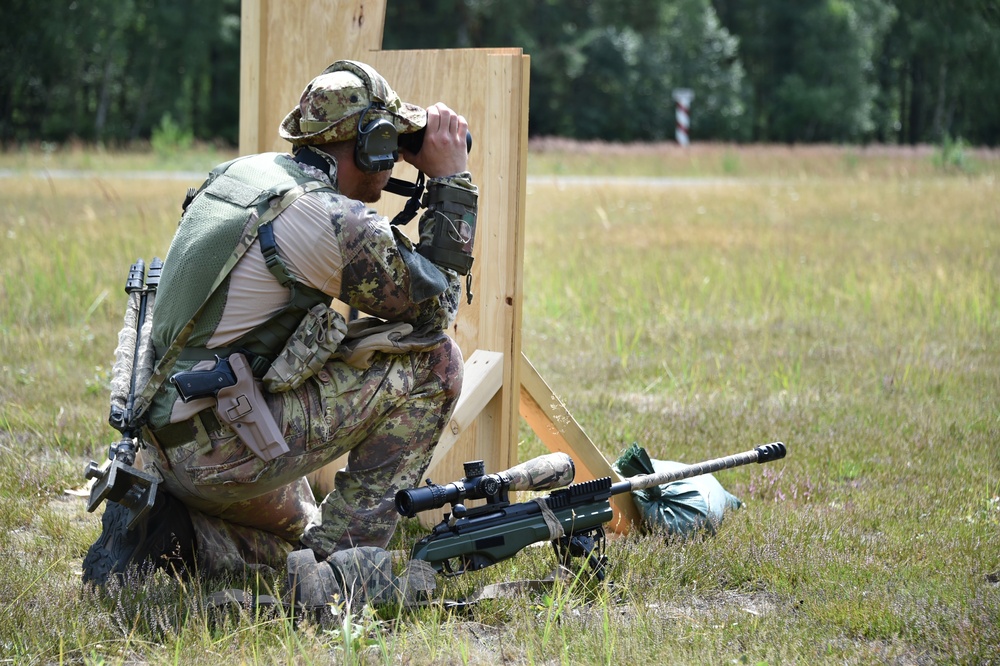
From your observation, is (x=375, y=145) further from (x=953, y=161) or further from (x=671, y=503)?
(x=953, y=161)

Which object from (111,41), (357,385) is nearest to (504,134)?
(357,385)

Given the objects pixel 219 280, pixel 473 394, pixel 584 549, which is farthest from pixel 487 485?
pixel 219 280

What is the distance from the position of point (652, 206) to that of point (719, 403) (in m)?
9.89

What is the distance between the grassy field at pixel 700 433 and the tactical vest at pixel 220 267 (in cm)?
84

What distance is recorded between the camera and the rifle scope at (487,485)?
133 inches

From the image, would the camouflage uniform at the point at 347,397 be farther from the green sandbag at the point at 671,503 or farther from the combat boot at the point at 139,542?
the green sandbag at the point at 671,503

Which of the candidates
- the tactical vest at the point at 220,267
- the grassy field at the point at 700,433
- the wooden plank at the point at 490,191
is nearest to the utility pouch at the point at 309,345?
the tactical vest at the point at 220,267

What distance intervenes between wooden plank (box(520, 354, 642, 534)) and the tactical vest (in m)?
1.22

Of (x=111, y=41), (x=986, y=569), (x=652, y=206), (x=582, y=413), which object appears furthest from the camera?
(x=111, y=41)

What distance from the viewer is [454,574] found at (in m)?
3.49

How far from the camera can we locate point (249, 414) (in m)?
3.33

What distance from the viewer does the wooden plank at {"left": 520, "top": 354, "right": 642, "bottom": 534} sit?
432 cm

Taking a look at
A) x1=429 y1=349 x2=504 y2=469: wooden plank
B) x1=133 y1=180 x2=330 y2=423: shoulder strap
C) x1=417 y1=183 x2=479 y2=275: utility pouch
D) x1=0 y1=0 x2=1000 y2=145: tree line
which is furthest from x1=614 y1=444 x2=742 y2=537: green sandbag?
x1=0 y1=0 x2=1000 y2=145: tree line

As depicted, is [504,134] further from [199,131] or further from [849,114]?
[849,114]
